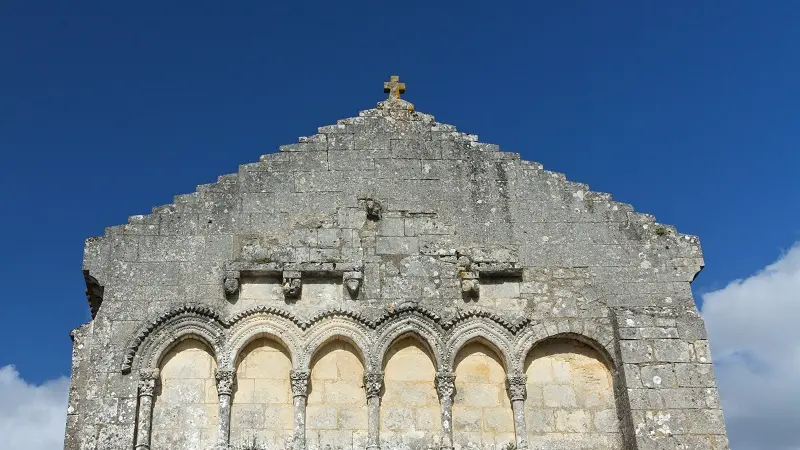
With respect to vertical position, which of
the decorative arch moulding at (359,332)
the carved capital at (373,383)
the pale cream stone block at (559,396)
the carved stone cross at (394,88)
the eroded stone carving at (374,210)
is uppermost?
the carved stone cross at (394,88)

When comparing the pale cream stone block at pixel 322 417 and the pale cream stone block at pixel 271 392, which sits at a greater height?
the pale cream stone block at pixel 271 392

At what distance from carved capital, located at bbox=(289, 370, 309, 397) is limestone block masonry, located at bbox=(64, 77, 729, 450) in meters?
0.02

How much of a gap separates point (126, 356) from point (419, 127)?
504 cm

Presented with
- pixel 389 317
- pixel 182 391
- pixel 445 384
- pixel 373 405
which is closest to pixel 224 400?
pixel 182 391

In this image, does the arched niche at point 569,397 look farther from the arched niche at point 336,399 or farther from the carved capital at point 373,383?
the arched niche at point 336,399

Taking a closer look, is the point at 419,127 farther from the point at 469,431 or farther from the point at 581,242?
the point at 469,431

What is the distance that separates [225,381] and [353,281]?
200 centimetres

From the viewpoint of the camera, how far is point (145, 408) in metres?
10.9

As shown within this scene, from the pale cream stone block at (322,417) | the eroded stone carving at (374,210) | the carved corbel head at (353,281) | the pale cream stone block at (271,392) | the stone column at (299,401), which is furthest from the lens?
the eroded stone carving at (374,210)

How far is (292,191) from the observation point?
40.2ft

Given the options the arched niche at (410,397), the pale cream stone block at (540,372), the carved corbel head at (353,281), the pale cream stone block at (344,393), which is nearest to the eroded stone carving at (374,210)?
the carved corbel head at (353,281)

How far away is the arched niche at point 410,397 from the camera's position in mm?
11047

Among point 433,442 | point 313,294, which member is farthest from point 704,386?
point 313,294

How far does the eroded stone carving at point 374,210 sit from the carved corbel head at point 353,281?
35.0 inches
